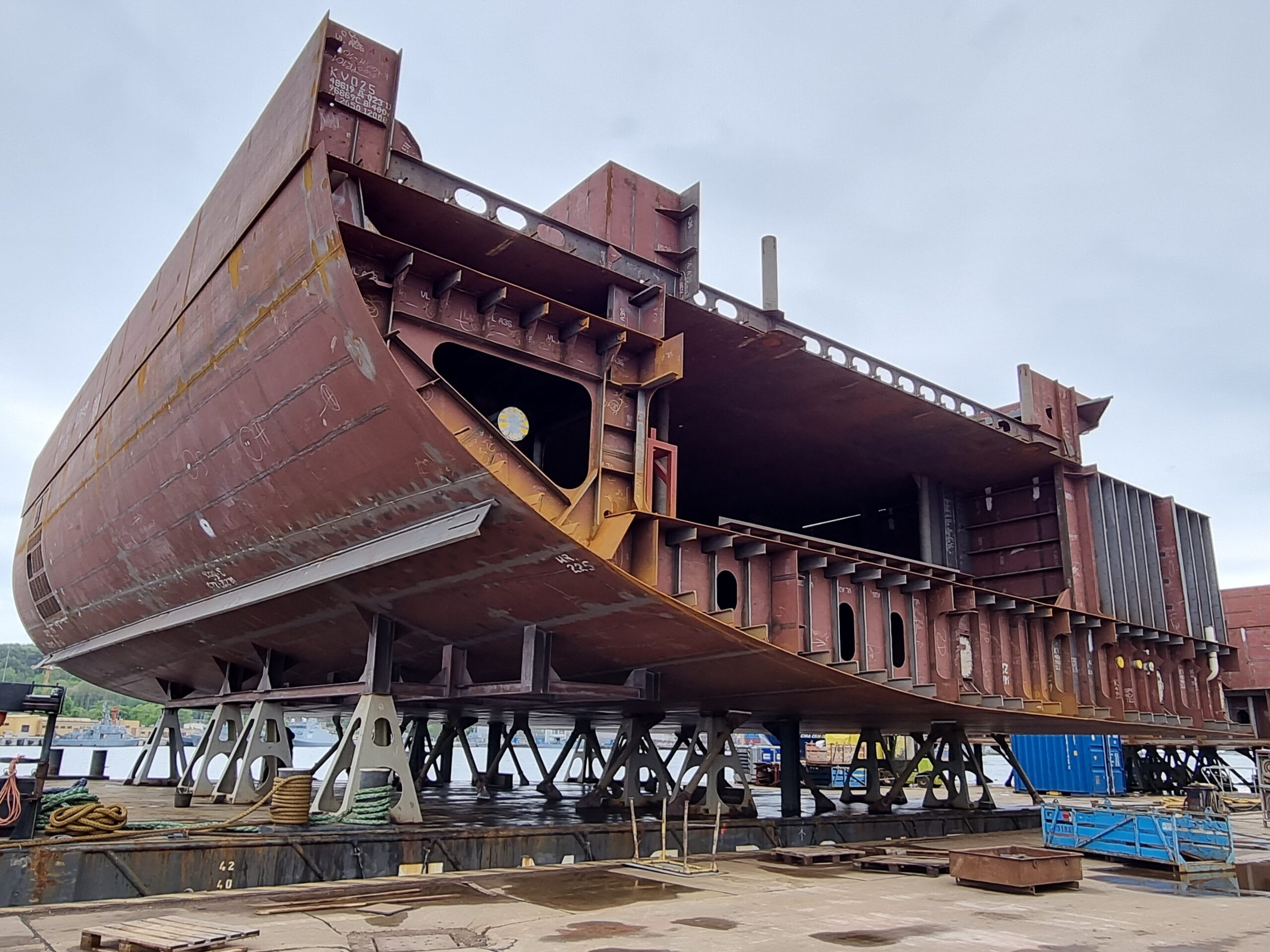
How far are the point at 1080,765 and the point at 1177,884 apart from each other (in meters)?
22.4

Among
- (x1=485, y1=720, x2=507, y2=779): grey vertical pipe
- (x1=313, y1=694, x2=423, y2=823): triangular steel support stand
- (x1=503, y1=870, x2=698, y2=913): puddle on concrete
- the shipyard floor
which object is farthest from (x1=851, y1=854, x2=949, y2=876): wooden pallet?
(x1=485, y1=720, x2=507, y2=779): grey vertical pipe

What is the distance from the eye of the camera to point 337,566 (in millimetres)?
11914

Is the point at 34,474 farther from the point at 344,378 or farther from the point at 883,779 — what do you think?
the point at 883,779

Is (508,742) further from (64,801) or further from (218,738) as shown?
(64,801)

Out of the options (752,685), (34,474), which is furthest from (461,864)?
(34,474)

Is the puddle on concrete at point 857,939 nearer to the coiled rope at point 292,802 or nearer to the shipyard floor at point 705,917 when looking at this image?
the shipyard floor at point 705,917

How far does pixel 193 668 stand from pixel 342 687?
28.5 ft

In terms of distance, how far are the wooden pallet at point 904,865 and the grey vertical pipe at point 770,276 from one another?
25.1ft

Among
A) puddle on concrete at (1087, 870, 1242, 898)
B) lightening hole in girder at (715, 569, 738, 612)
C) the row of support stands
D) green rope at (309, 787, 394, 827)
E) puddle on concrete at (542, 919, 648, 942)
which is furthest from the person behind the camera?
the row of support stands

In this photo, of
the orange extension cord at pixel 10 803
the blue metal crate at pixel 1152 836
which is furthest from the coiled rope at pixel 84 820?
the blue metal crate at pixel 1152 836

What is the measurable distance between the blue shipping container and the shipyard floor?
22.3 metres

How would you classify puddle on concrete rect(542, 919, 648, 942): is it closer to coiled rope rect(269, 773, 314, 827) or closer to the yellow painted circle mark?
coiled rope rect(269, 773, 314, 827)

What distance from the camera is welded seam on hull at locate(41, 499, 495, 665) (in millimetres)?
9836

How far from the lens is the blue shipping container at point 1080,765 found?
3128 cm
